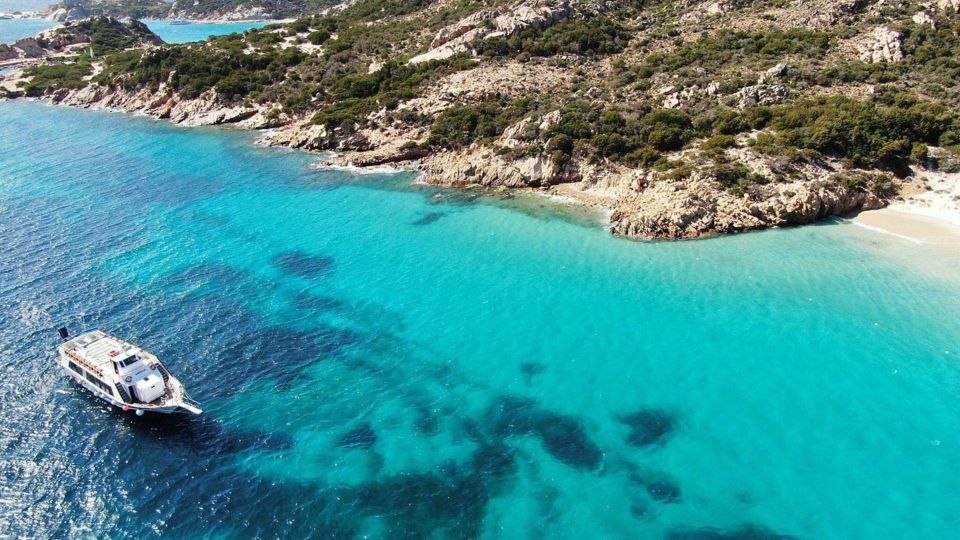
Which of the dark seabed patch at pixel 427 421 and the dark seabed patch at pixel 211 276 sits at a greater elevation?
the dark seabed patch at pixel 427 421

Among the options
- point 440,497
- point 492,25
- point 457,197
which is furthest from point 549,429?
point 492,25

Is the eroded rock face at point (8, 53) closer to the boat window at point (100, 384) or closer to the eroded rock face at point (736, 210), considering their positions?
the boat window at point (100, 384)

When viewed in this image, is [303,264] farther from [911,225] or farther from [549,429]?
[911,225]

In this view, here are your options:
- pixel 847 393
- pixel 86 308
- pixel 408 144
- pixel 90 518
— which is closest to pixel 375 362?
pixel 90 518

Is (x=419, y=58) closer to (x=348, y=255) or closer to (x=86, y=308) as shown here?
(x=348, y=255)

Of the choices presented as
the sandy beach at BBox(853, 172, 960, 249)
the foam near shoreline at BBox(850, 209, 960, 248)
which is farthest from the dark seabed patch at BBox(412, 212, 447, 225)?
the sandy beach at BBox(853, 172, 960, 249)

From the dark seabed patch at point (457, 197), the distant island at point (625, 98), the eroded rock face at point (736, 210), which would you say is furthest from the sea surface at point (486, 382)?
the distant island at point (625, 98)
